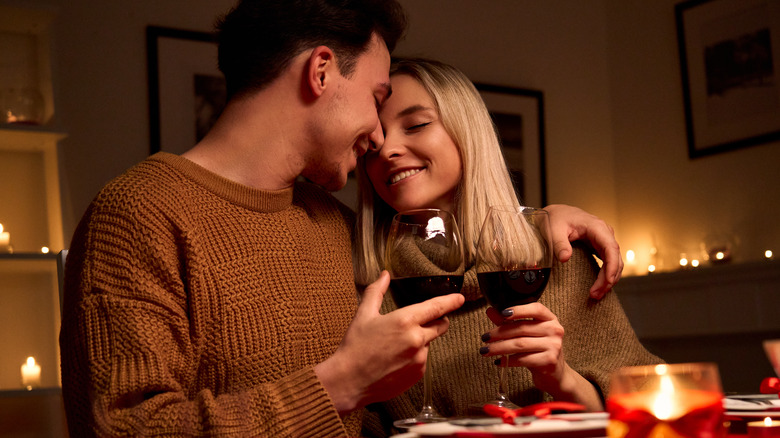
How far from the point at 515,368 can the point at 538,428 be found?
3.02 ft

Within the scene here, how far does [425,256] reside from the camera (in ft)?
3.83

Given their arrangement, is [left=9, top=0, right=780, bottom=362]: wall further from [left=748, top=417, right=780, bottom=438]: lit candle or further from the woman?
[left=748, top=417, right=780, bottom=438]: lit candle

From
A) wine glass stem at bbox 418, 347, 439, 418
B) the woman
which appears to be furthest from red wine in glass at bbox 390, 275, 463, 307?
the woman

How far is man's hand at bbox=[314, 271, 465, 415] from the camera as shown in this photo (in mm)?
1107

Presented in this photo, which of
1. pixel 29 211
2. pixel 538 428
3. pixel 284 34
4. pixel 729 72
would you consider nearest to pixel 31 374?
pixel 29 211

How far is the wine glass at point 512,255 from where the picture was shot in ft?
3.84

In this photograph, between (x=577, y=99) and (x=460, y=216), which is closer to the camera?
(x=460, y=216)

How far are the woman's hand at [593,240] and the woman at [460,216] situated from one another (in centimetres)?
6

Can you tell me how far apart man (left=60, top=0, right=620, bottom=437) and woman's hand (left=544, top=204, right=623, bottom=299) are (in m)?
0.45

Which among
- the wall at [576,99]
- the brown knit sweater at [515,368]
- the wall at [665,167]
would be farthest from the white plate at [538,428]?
the wall at [665,167]

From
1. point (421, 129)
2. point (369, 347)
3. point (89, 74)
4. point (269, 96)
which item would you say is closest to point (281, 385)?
point (369, 347)

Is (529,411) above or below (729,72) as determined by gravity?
below

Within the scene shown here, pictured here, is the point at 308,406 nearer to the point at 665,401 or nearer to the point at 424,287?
the point at 424,287

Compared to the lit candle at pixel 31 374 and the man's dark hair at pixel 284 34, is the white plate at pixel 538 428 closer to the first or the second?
the man's dark hair at pixel 284 34
